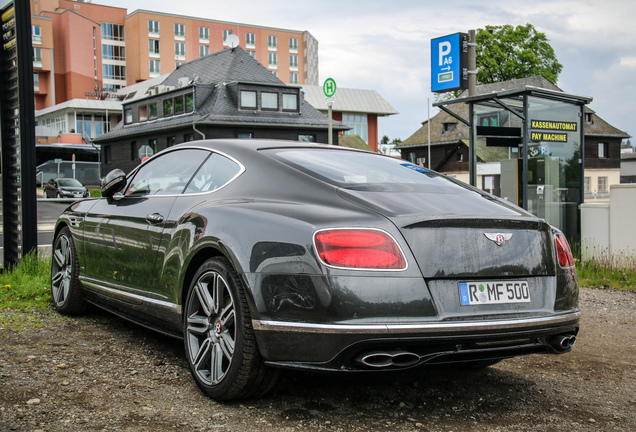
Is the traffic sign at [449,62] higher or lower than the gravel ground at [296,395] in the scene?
higher

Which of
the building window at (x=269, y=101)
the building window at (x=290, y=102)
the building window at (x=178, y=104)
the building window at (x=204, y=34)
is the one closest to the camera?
the building window at (x=269, y=101)

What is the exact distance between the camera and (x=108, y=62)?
8756cm

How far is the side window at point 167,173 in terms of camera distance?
14.1ft

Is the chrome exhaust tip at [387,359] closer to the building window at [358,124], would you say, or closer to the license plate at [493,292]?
the license plate at [493,292]

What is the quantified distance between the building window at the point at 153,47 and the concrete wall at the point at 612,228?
8368 cm

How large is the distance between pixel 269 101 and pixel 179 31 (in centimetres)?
4493

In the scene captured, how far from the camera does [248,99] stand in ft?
160

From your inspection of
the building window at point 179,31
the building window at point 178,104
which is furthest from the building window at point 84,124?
the building window at point 178,104

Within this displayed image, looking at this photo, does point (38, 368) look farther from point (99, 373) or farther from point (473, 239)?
point (473, 239)

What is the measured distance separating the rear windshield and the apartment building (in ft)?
263

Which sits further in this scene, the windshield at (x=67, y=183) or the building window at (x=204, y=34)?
the building window at (x=204, y=34)

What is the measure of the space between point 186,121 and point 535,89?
40095 millimetres

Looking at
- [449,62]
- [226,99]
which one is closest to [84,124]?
→ [226,99]

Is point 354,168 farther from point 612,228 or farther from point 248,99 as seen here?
point 248,99
